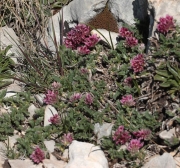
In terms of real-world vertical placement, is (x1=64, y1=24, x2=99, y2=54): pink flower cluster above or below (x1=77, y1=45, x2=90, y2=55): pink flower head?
above

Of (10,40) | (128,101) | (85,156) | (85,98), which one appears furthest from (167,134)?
(10,40)

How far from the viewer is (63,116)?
5.82 metres

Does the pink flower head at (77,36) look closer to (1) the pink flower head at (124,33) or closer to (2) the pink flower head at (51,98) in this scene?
(1) the pink flower head at (124,33)

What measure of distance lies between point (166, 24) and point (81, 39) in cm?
129

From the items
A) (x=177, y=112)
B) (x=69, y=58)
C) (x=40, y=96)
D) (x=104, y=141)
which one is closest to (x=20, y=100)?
(x=40, y=96)

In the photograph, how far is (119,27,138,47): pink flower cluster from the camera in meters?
6.26

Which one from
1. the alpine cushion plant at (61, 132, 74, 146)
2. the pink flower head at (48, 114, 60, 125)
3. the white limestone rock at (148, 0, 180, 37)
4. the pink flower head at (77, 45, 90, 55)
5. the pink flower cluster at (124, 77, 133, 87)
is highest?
the white limestone rock at (148, 0, 180, 37)

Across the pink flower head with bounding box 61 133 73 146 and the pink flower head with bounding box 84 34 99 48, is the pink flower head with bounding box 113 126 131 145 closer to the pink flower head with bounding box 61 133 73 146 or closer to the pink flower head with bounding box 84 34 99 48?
the pink flower head with bounding box 61 133 73 146

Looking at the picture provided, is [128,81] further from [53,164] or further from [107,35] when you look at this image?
[53,164]

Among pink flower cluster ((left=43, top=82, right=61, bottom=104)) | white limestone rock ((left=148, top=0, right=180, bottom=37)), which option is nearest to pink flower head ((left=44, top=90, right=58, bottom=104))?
pink flower cluster ((left=43, top=82, right=61, bottom=104))

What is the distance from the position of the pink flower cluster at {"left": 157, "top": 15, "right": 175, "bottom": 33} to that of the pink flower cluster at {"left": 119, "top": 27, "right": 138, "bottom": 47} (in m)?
0.52

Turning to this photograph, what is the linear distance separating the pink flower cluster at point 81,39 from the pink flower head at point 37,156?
1.64 metres

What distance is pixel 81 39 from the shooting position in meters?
6.62

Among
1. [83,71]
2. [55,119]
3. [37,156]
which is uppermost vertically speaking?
[83,71]
